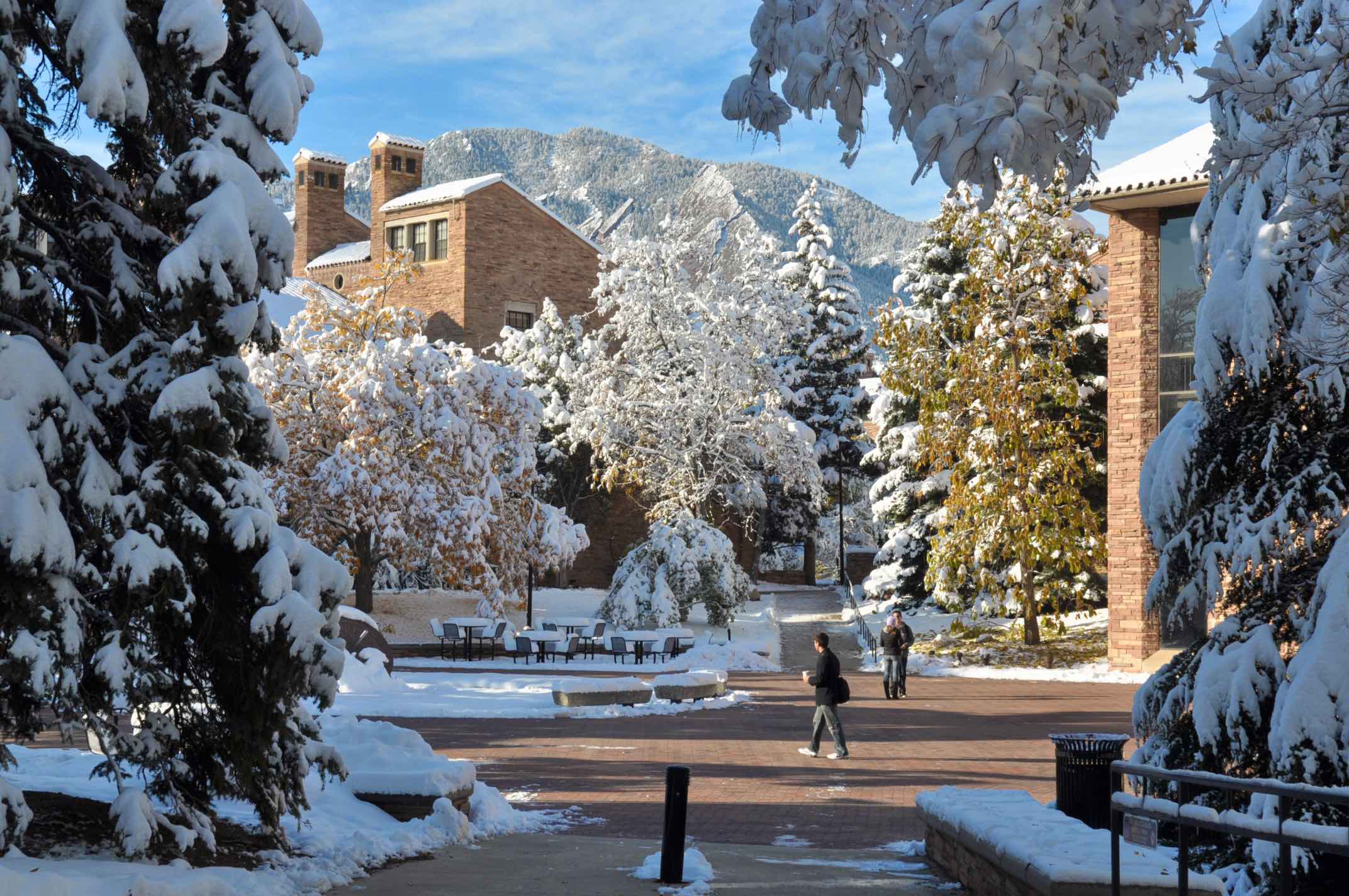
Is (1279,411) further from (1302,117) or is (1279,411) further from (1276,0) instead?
(1302,117)

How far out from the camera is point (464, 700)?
23.3 metres

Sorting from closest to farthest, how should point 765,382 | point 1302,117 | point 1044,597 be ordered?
point 1302,117
point 1044,597
point 765,382

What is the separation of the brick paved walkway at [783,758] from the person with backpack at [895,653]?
1.20 ft

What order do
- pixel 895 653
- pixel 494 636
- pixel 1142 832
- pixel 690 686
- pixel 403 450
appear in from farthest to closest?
pixel 494 636
pixel 403 450
pixel 895 653
pixel 690 686
pixel 1142 832

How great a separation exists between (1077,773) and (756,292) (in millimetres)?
44162

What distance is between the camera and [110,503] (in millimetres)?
7801

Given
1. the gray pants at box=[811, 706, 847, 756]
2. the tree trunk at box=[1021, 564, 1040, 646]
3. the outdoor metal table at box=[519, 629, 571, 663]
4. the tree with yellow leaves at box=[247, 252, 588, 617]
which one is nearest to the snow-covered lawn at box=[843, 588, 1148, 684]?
the tree trunk at box=[1021, 564, 1040, 646]

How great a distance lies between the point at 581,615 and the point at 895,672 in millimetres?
21747

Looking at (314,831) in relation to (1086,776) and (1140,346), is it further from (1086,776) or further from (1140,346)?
(1140,346)

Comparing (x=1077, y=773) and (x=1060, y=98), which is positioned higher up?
(x=1060, y=98)

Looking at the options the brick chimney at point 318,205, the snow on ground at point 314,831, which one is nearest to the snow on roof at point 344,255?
Answer: the brick chimney at point 318,205

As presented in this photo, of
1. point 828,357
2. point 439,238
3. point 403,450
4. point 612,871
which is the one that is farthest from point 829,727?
point 828,357

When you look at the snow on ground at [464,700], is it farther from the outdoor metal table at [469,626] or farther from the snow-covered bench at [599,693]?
the outdoor metal table at [469,626]

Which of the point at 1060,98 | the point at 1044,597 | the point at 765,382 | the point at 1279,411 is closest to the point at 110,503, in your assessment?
the point at 1060,98
